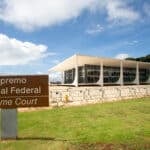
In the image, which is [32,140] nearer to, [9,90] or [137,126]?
[9,90]

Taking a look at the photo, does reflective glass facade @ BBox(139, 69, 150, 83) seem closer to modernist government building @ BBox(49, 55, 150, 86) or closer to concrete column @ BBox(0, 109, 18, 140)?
modernist government building @ BBox(49, 55, 150, 86)

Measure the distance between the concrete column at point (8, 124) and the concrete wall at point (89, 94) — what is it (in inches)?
570

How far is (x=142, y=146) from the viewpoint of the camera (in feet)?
33.3

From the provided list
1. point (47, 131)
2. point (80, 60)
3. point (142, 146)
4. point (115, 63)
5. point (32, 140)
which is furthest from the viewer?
point (115, 63)

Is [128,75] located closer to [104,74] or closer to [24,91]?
[104,74]

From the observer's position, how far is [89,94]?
31047 mm

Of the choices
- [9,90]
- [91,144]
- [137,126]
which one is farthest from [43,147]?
[137,126]

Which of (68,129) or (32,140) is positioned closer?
(32,140)

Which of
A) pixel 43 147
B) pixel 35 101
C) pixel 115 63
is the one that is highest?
pixel 115 63

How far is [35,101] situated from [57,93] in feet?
56.3

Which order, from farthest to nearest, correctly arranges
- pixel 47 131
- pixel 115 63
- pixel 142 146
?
pixel 115 63
pixel 47 131
pixel 142 146

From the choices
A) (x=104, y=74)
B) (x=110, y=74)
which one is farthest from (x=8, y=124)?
(x=110, y=74)

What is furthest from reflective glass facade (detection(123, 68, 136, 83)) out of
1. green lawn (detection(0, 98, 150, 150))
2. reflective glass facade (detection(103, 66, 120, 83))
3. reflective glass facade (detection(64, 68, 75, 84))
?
green lawn (detection(0, 98, 150, 150))

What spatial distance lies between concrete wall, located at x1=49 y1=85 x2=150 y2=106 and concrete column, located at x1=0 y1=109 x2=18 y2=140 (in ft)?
47.5
